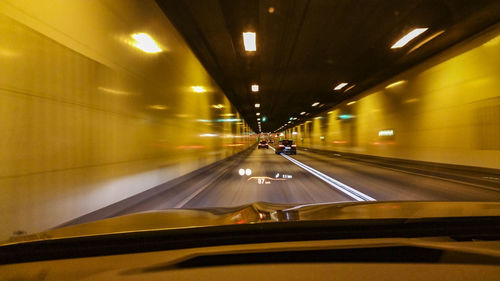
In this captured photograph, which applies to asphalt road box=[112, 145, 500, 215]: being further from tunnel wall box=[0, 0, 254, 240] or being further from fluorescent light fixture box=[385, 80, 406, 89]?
fluorescent light fixture box=[385, 80, 406, 89]

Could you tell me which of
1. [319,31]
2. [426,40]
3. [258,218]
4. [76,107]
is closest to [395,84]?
[426,40]

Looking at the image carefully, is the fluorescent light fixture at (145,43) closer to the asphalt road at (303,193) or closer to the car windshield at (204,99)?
the car windshield at (204,99)

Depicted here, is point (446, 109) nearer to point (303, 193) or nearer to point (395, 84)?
point (395, 84)

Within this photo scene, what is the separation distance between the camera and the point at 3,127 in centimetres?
369

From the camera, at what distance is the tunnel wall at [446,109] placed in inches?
435

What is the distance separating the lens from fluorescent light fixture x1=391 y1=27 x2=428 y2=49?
37.7ft

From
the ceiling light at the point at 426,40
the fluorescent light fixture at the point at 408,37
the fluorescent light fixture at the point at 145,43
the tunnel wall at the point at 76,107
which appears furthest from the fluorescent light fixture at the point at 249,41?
the ceiling light at the point at 426,40

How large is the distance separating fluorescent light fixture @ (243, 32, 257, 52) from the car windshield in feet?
0.56

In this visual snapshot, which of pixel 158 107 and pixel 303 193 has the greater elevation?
pixel 158 107

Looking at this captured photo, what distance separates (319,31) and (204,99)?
23.3ft

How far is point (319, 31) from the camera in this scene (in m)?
11.3

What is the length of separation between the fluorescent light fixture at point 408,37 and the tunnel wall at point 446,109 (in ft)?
7.29

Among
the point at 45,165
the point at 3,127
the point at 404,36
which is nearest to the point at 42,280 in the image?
the point at 3,127

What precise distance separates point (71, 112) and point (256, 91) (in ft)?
67.5
